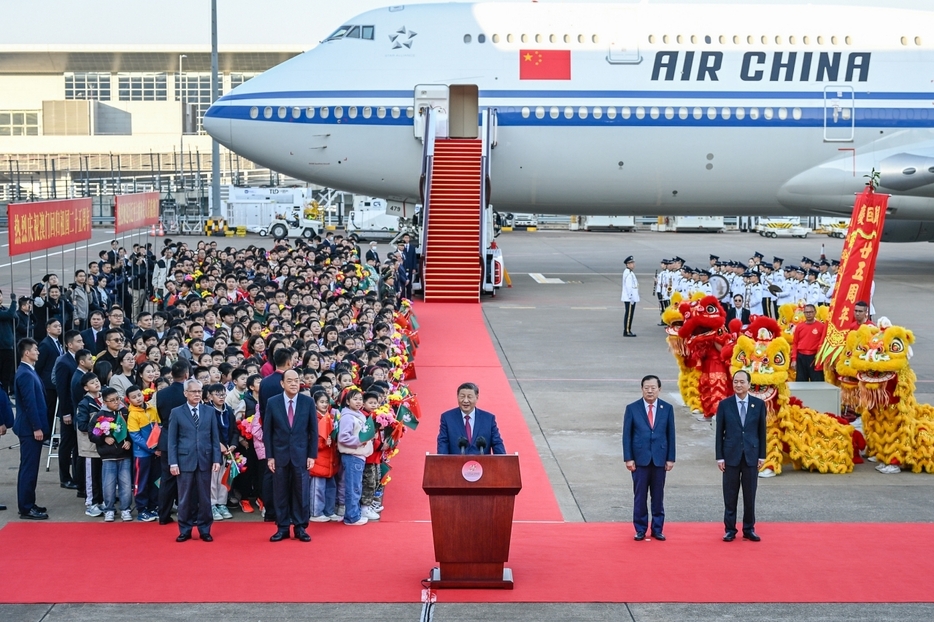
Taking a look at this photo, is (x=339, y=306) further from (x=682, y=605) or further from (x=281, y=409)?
(x=682, y=605)

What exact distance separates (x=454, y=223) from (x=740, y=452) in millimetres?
17545

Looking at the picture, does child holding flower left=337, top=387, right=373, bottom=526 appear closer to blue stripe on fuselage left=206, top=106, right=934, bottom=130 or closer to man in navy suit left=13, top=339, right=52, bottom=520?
man in navy suit left=13, top=339, right=52, bottom=520

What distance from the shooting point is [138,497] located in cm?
1012

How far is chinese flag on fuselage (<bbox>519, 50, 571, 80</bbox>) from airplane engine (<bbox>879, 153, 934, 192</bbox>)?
850 cm

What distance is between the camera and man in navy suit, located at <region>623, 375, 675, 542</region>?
950cm

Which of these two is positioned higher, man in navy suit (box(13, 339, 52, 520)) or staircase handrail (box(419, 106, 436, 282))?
staircase handrail (box(419, 106, 436, 282))

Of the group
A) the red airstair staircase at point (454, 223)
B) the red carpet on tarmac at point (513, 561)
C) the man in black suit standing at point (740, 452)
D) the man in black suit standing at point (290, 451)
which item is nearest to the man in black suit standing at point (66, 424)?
the red carpet on tarmac at point (513, 561)

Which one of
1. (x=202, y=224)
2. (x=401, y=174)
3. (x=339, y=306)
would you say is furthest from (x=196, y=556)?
(x=202, y=224)

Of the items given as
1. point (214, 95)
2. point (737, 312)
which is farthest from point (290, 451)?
point (214, 95)

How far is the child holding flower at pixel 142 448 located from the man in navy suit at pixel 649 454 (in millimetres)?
4344

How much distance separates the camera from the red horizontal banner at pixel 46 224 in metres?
13.8

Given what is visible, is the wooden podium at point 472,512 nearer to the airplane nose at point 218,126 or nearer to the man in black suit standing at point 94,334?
the man in black suit standing at point 94,334

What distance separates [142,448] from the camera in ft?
33.2

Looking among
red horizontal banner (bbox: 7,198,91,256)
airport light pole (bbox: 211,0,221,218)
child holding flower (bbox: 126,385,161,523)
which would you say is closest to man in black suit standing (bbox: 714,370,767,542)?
child holding flower (bbox: 126,385,161,523)
